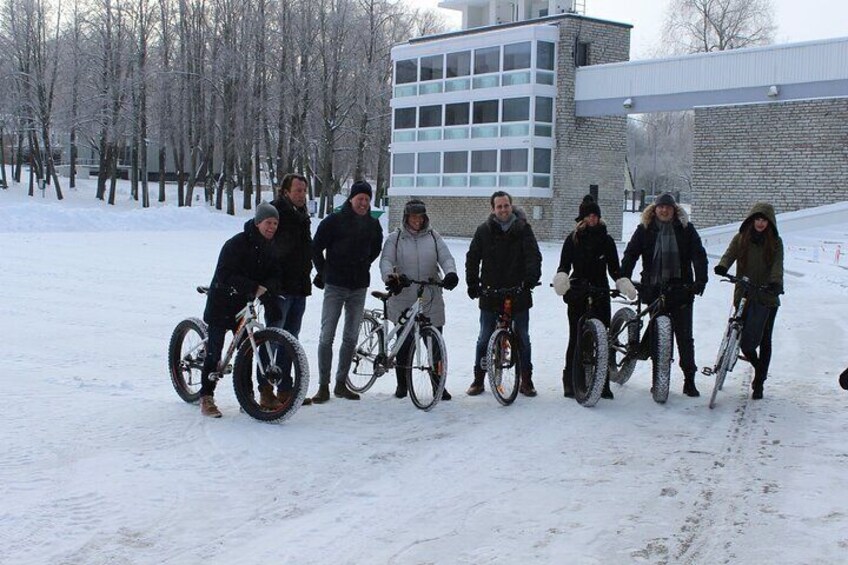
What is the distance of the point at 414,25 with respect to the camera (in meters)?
65.8

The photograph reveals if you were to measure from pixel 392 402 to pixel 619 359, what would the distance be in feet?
7.36

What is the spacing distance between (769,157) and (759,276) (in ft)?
94.8

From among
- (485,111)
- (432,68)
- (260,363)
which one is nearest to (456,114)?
(485,111)

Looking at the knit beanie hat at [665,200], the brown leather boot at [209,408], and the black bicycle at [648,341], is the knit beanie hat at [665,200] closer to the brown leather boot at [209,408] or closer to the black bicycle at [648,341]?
the black bicycle at [648,341]

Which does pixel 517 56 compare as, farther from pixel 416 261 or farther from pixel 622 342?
pixel 416 261

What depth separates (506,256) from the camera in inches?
333

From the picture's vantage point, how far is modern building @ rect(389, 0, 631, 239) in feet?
140

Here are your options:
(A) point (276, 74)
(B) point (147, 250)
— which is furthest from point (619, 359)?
(A) point (276, 74)

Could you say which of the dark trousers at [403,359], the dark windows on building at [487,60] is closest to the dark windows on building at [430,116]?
the dark windows on building at [487,60]

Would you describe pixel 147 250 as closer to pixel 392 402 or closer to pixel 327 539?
pixel 392 402

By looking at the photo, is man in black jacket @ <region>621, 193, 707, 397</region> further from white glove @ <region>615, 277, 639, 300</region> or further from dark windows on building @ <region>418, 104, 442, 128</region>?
dark windows on building @ <region>418, 104, 442, 128</region>

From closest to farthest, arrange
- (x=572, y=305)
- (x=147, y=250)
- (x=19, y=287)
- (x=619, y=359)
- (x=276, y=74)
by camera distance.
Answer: (x=572, y=305) → (x=619, y=359) → (x=19, y=287) → (x=147, y=250) → (x=276, y=74)

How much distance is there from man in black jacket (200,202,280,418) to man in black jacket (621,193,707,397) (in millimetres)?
2939

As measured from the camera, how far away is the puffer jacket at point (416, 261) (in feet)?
27.4
